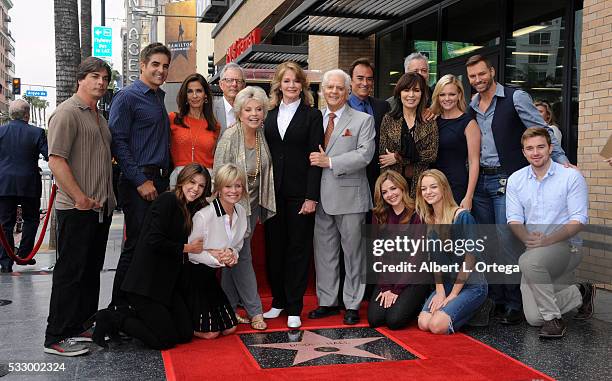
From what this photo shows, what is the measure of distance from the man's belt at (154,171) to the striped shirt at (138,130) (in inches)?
1.0

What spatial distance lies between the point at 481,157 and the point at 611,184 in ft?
5.78

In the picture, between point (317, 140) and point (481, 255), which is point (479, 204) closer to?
point (481, 255)

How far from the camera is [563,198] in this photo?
5117mm

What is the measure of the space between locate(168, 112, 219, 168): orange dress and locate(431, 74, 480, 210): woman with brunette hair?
1889mm

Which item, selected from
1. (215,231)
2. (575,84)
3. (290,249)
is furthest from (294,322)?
(575,84)

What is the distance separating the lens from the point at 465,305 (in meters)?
5.16

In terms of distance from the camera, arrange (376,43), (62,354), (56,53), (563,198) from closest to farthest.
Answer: (62,354), (563,198), (56,53), (376,43)

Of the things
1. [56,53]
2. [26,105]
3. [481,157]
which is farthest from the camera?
[56,53]

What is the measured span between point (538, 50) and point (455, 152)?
134 inches

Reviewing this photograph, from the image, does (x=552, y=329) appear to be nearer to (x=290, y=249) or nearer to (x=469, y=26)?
(x=290, y=249)

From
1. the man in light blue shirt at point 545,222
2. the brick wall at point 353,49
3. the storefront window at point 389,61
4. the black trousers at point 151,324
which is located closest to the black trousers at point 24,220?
the black trousers at point 151,324

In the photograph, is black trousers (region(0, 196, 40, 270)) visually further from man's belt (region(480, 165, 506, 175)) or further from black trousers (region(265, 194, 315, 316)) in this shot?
man's belt (region(480, 165, 506, 175))

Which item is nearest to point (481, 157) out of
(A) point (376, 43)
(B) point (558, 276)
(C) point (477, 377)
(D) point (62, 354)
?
(B) point (558, 276)

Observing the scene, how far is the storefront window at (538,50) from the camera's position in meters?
7.85
